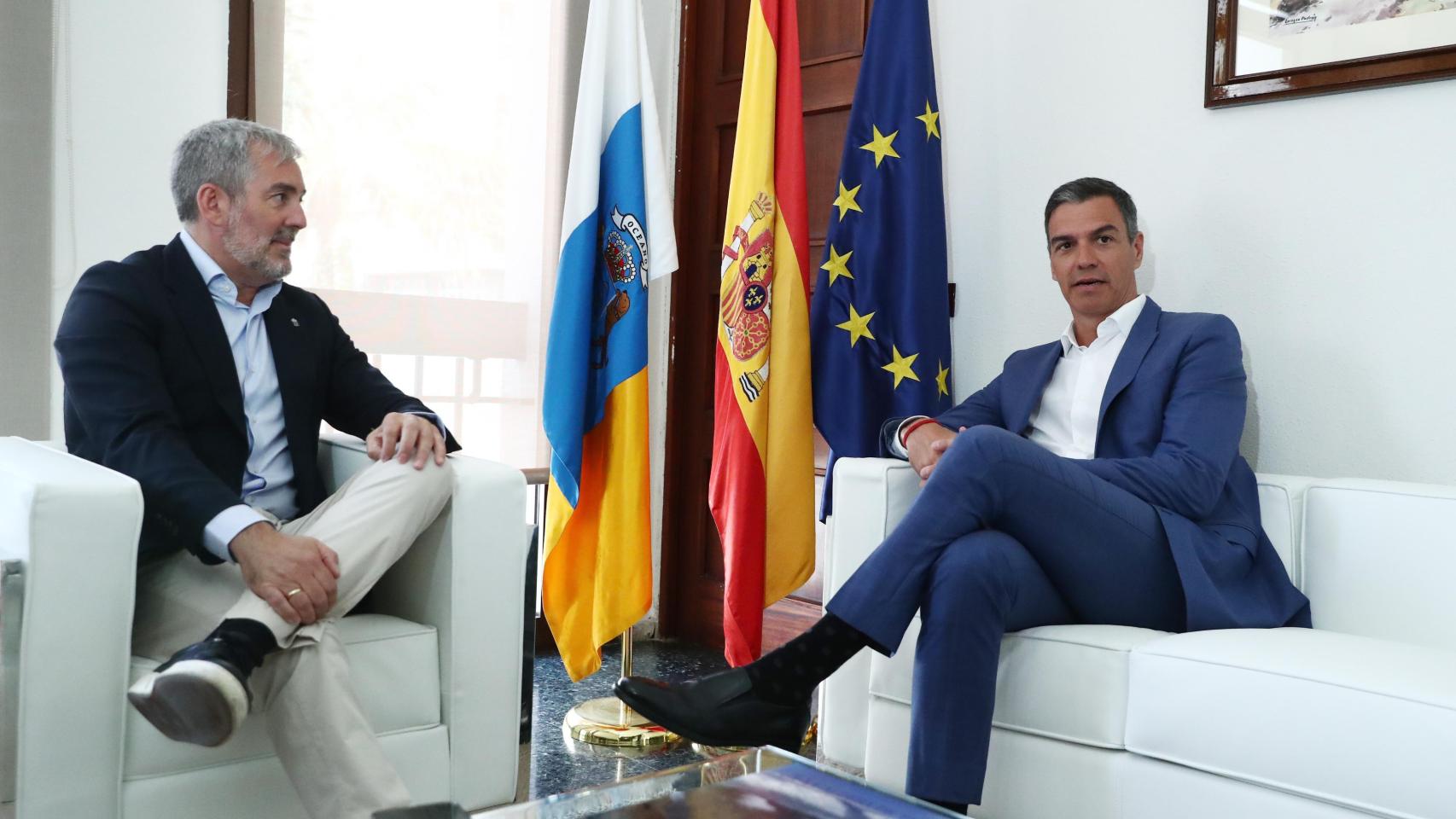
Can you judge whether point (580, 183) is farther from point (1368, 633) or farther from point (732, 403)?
point (1368, 633)

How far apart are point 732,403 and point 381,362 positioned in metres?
1.00

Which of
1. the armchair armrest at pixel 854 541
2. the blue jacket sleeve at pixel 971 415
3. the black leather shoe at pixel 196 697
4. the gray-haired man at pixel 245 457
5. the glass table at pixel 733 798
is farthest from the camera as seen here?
the blue jacket sleeve at pixel 971 415

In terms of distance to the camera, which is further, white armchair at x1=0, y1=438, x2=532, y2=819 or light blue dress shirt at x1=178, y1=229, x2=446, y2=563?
light blue dress shirt at x1=178, y1=229, x2=446, y2=563

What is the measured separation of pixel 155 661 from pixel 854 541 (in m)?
1.20

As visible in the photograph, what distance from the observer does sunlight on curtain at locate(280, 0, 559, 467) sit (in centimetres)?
289

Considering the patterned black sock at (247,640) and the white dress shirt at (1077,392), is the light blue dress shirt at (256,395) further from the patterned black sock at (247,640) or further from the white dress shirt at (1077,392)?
the white dress shirt at (1077,392)

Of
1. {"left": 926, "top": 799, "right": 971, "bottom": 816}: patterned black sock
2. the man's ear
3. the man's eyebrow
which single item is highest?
the man's eyebrow

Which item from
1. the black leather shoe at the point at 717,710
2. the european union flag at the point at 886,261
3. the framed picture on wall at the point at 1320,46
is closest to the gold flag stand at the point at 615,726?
the european union flag at the point at 886,261

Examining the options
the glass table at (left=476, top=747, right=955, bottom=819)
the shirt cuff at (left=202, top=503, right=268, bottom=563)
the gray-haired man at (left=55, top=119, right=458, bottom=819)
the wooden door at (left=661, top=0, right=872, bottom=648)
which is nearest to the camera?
the glass table at (left=476, top=747, right=955, bottom=819)

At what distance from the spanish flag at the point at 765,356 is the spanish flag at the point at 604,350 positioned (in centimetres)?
19

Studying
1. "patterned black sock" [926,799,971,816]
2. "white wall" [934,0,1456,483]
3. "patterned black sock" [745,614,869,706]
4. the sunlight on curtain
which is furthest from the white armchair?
"white wall" [934,0,1456,483]

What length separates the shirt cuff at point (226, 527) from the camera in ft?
5.36

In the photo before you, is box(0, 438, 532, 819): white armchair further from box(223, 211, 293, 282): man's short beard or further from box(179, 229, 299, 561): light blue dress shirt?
box(223, 211, 293, 282): man's short beard

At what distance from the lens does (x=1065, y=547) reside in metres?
1.90
